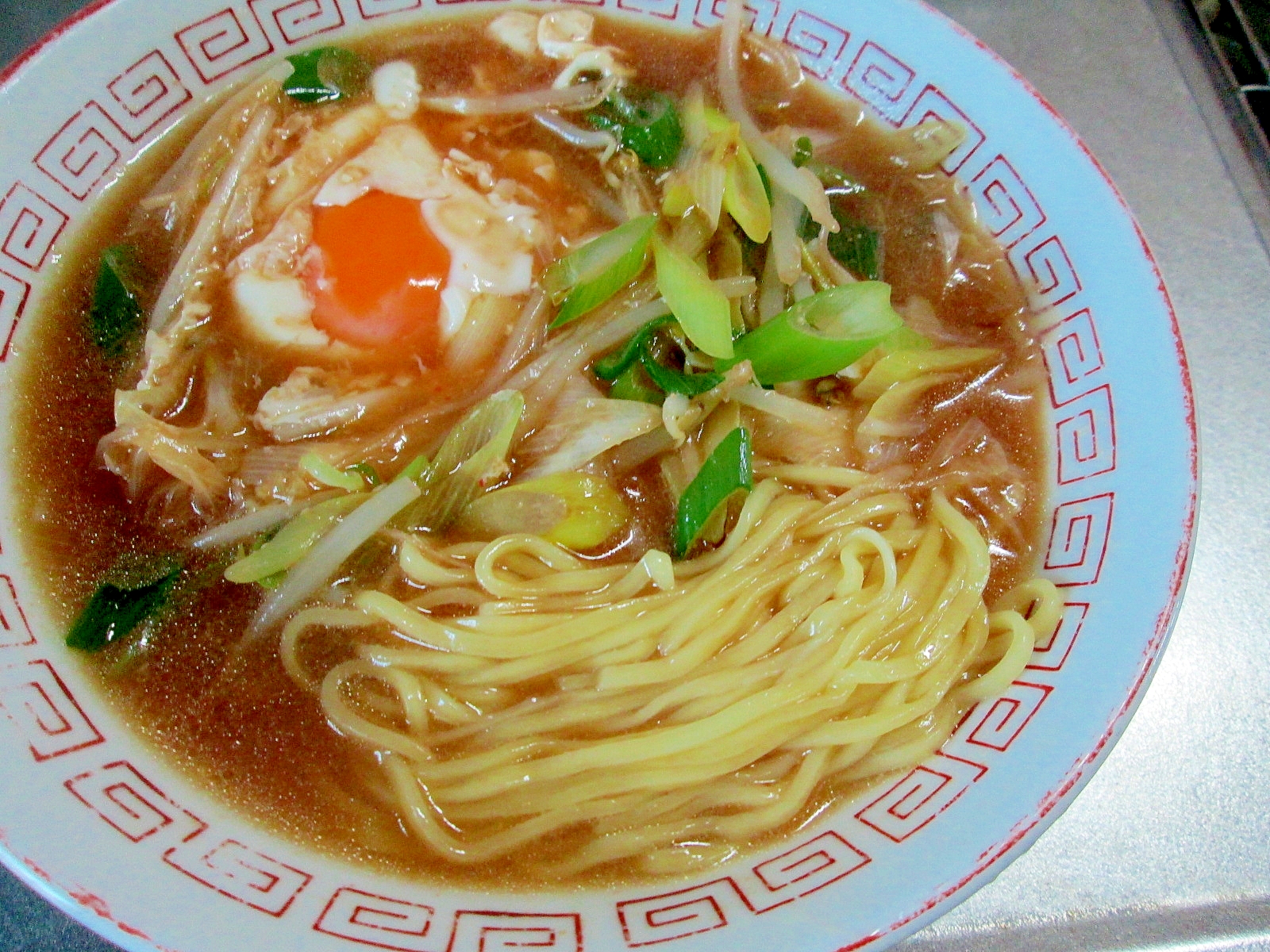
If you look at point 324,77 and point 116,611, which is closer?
point 116,611

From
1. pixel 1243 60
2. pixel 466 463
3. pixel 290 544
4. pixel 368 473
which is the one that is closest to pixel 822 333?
pixel 466 463

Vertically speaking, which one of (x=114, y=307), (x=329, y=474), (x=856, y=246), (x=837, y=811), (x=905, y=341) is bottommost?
(x=837, y=811)

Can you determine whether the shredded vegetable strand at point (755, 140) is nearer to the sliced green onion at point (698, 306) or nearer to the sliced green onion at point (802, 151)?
the sliced green onion at point (802, 151)

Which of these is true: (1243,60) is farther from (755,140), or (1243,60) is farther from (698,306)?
(698,306)

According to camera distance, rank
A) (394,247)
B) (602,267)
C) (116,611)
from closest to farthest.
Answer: (116,611) → (602,267) → (394,247)

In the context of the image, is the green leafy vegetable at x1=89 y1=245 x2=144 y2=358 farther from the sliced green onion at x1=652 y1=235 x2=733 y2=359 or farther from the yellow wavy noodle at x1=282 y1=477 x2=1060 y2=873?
the sliced green onion at x1=652 y1=235 x2=733 y2=359

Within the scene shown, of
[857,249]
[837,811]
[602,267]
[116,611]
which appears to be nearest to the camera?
[837,811]

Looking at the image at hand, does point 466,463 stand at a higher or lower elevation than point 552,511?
higher

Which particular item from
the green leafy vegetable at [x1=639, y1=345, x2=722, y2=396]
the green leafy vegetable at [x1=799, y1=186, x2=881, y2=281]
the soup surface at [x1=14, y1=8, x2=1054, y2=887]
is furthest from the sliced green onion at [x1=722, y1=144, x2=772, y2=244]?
the green leafy vegetable at [x1=639, y1=345, x2=722, y2=396]
